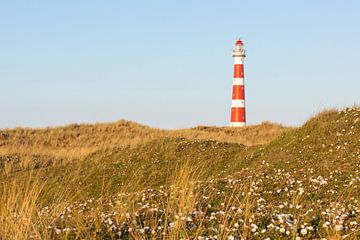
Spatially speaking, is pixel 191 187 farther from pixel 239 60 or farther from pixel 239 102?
pixel 239 60

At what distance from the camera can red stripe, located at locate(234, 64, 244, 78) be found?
51969 millimetres

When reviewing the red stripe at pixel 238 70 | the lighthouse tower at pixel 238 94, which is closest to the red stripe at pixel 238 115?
the lighthouse tower at pixel 238 94

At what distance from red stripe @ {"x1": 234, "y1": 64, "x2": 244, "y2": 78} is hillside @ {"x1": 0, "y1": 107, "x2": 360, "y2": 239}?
8.31m

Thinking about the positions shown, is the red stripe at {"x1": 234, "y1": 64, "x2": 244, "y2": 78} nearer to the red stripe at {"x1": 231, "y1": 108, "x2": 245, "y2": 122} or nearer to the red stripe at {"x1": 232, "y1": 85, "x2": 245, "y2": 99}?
the red stripe at {"x1": 232, "y1": 85, "x2": 245, "y2": 99}

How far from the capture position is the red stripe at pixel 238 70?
52.0 metres

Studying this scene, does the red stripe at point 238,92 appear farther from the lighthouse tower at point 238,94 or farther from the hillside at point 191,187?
the hillside at point 191,187

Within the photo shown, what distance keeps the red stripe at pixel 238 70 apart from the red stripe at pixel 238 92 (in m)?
1.23

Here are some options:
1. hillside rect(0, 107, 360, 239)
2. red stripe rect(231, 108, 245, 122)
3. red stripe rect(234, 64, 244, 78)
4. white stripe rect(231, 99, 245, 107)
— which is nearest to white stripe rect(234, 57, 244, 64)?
red stripe rect(234, 64, 244, 78)

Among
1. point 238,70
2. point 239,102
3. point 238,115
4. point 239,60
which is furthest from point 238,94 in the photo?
point 239,60

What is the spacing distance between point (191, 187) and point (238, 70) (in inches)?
1691

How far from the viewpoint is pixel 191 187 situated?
10.1 metres

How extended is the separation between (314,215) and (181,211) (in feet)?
8.88

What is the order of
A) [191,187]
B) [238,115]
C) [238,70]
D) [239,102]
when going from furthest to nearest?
[238,70], [238,115], [239,102], [191,187]

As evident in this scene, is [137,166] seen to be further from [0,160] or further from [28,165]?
[0,160]
